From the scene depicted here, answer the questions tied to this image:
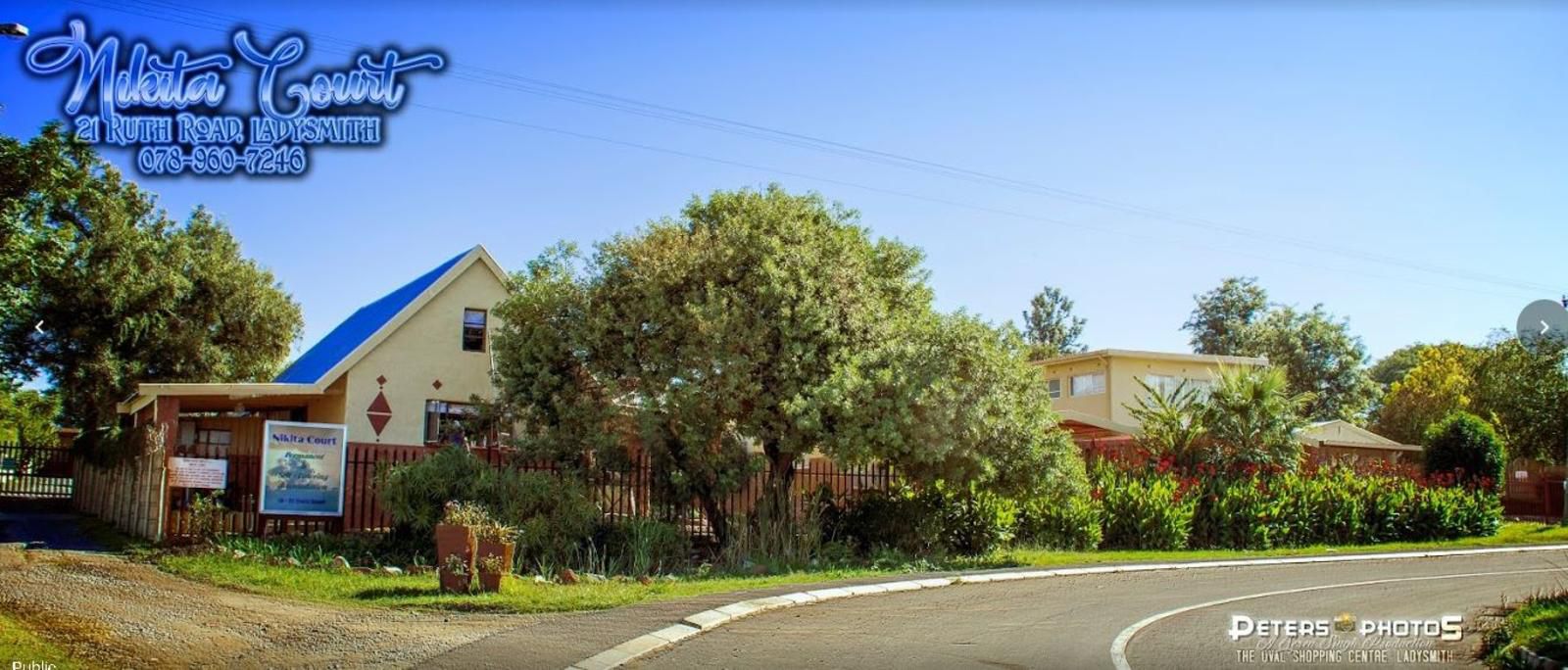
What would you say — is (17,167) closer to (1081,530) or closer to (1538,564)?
(1081,530)

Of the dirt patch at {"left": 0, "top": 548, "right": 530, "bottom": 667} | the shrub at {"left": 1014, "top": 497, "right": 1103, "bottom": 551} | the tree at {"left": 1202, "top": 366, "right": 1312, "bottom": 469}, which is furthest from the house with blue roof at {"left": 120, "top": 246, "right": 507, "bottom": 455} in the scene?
the tree at {"left": 1202, "top": 366, "right": 1312, "bottom": 469}

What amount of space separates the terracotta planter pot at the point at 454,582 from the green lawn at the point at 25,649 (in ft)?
13.6

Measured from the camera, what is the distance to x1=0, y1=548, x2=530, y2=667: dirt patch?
10070 mm

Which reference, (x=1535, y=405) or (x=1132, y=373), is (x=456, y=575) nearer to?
(x=1132, y=373)

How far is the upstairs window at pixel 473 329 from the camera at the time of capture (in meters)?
26.6

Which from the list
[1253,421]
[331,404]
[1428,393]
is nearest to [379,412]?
[331,404]

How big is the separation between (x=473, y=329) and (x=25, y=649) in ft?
56.8

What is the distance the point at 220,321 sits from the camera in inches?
1548

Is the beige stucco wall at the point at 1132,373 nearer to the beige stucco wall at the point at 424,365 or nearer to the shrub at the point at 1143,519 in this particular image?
the shrub at the point at 1143,519

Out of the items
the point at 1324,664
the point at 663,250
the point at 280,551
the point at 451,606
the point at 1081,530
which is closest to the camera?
the point at 1324,664

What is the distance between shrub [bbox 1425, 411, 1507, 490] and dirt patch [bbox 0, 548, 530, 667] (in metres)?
29.9

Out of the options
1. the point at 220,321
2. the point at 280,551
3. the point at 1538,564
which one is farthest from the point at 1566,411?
the point at 220,321

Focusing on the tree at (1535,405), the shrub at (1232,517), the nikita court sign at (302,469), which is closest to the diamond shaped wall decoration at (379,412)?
the nikita court sign at (302,469)

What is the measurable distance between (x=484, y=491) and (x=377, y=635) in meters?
6.51
